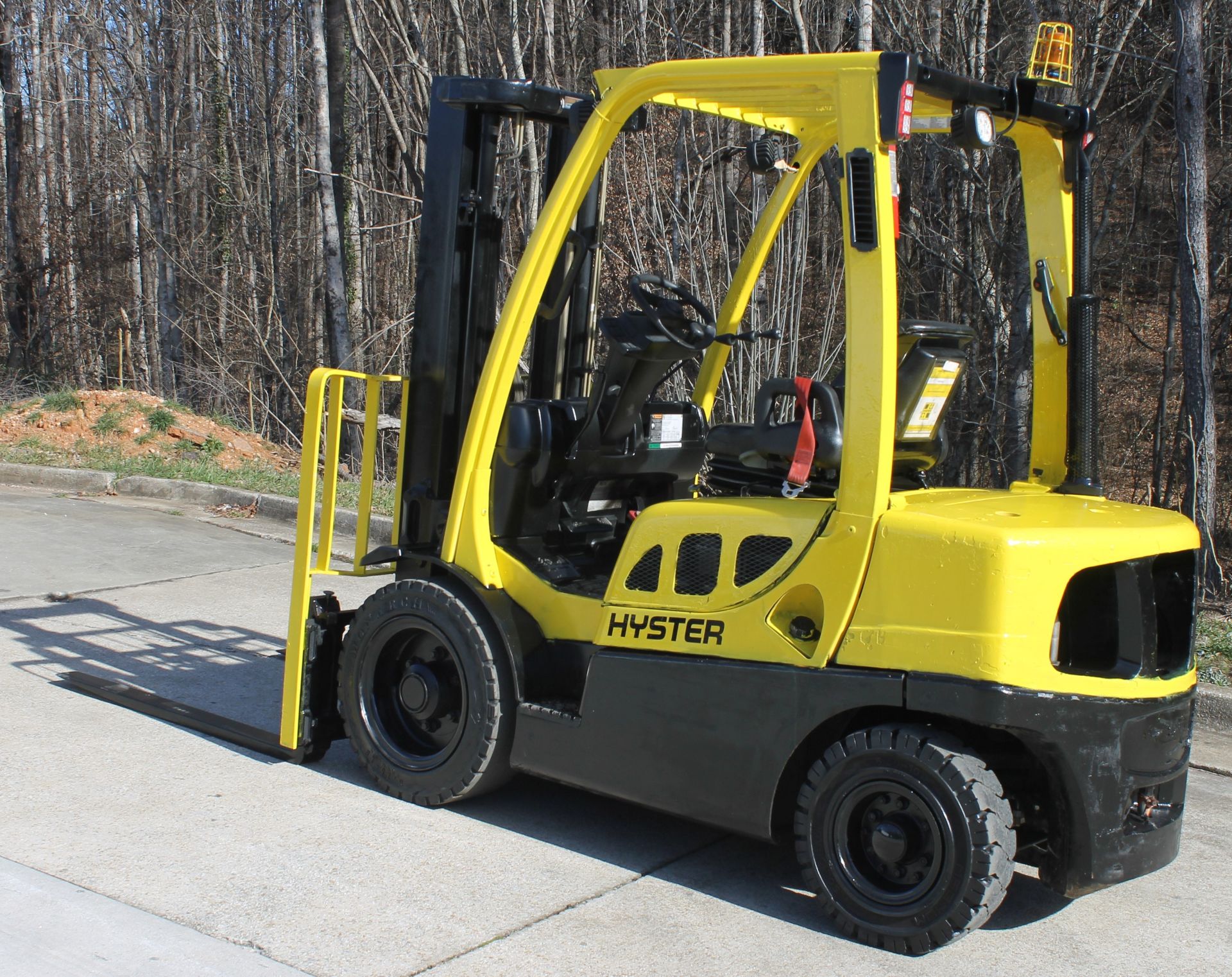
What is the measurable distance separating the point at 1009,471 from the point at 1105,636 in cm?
620

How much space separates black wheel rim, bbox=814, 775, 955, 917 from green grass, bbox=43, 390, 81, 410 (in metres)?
14.2

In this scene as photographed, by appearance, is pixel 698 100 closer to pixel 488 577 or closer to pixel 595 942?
pixel 488 577

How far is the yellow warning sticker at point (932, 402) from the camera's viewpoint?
4.36 meters

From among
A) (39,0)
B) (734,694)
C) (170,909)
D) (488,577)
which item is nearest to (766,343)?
(488,577)

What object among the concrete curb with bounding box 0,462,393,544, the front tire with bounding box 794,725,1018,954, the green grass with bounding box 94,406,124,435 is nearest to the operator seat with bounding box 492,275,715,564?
the front tire with bounding box 794,725,1018,954

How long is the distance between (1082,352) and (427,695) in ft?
8.82

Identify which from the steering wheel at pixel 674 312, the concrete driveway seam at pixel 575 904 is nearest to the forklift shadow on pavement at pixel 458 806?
the concrete driveway seam at pixel 575 904

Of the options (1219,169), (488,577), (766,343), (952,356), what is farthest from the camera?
(1219,169)

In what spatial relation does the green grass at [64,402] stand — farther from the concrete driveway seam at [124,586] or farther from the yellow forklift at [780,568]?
the yellow forklift at [780,568]

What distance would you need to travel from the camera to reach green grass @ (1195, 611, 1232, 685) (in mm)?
6434

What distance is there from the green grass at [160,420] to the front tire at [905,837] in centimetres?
1280

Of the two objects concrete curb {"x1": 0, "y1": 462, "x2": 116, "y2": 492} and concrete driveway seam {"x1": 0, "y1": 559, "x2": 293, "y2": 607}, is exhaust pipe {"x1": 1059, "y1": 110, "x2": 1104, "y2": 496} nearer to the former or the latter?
concrete driveway seam {"x1": 0, "y1": 559, "x2": 293, "y2": 607}

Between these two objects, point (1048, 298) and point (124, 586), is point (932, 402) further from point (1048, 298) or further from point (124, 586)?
point (124, 586)

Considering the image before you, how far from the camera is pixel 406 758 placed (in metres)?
4.87
